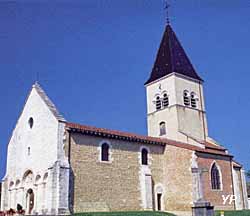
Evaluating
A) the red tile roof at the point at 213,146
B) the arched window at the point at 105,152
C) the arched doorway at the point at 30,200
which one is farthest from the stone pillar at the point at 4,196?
the red tile roof at the point at 213,146

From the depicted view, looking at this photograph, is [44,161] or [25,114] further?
[25,114]

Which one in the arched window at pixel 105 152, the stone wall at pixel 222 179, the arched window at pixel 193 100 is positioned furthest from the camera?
the arched window at pixel 193 100

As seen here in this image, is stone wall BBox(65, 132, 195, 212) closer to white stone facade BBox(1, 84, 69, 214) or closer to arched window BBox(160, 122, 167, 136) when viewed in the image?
white stone facade BBox(1, 84, 69, 214)

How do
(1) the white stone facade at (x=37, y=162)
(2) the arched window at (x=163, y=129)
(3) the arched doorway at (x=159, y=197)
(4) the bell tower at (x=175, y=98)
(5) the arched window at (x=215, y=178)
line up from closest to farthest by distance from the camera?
(1) the white stone facade at (x=37, y=162)
(3) the arched doorway at (x=159, y=197)
(5) the arched window at (x=215, y=178)
(4) the bell tower at (x=175, y=98)
(2) the arched window at (x=163, y=129)

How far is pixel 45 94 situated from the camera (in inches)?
1007

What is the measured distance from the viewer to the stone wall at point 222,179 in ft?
85.5

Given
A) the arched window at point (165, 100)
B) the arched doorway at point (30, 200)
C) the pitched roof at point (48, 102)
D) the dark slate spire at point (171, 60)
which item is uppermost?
the dark slate spire at point (171, 60)

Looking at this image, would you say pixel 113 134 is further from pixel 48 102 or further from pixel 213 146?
pixel 213 146

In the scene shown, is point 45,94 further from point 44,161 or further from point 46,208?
point 46,208

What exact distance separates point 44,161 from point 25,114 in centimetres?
554

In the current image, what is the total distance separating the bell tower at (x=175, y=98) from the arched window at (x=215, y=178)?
4.97 metres

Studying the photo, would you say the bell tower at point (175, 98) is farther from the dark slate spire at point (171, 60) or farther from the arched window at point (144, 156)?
the arched window at point (144, 156)

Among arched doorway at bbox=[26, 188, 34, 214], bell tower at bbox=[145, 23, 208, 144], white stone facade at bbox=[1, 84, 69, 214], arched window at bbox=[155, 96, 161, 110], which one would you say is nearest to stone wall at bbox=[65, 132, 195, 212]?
white stone facade at bbox=[1, 84, 69, 214]

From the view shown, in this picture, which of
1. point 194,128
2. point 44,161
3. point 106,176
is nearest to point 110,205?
point 106,176
